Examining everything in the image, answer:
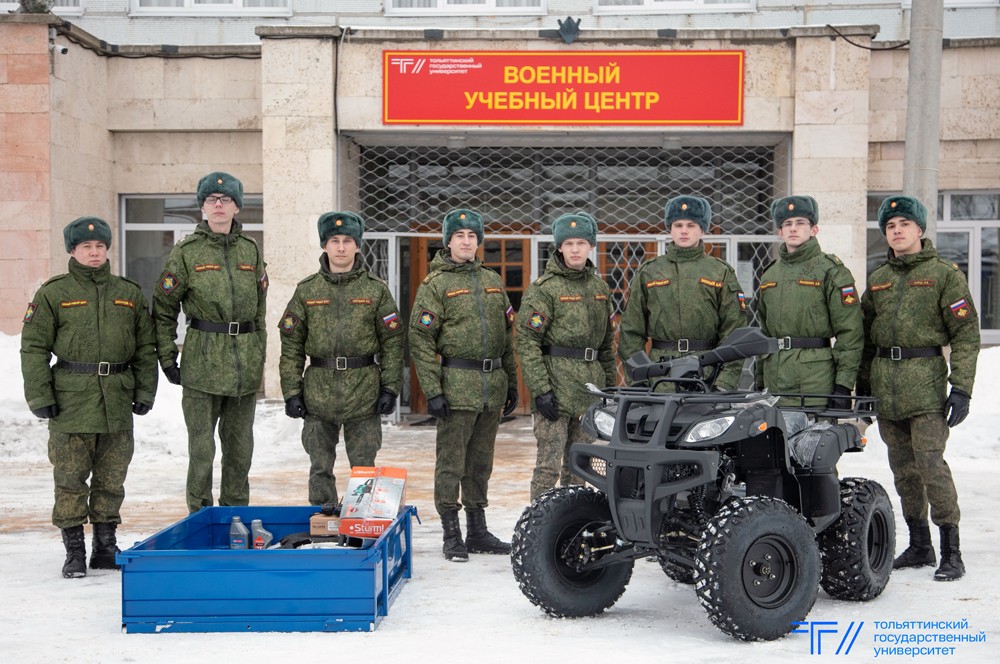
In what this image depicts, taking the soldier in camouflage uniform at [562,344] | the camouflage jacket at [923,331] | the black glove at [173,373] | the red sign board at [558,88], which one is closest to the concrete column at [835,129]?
the red sign board at [558,88]

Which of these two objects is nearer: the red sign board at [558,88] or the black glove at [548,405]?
the black glove at [548,405]

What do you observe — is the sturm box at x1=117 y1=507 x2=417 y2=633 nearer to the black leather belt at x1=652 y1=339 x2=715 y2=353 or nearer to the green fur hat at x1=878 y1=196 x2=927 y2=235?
the black leather belt at x1=652 y1=339 x2=715 y2=353

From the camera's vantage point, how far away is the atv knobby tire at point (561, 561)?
4.87 metres

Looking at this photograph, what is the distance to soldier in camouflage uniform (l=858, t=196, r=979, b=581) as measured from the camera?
581cm

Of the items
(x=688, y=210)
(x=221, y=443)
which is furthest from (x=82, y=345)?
(x=688, y=210)

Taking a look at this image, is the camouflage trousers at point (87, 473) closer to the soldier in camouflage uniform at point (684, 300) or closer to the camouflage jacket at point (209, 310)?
the camouflage jacket at point (209, 310)

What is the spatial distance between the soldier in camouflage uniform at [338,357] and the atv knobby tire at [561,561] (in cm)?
154

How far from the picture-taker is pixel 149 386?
6188mm

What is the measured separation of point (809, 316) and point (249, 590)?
3057 mm

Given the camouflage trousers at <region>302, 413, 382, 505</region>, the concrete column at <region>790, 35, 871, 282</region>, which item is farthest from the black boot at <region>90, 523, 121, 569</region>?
the concrete column at <region>790, 35, 871, 282</region>

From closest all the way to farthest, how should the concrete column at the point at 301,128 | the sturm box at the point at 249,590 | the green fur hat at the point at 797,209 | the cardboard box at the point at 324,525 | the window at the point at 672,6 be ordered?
the sturm box at the point at 249,590 → the cardboard box at the point at 324,525 → the green fur hat at the point at 797,209 → the concrete column at the point at 301,128 → the window at the point at 672,6

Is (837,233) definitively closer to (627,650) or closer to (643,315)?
(643,315)

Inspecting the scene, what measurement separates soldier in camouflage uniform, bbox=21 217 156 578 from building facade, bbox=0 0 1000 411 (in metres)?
6.22

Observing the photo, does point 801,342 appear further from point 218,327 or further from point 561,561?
point 218,327
